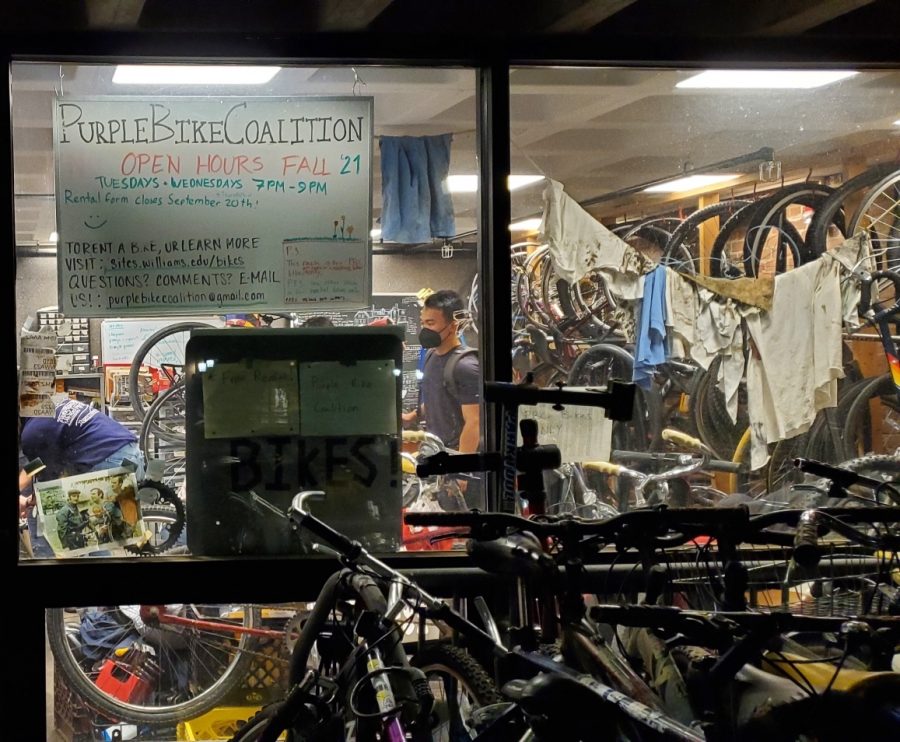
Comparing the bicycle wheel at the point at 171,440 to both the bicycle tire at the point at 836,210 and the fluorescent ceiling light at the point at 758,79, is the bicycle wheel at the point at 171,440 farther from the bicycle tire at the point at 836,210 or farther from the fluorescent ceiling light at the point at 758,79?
the bicycle tire at the point at 836,210

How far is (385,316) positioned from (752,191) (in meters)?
1.53

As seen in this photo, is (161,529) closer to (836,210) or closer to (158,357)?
(158,357)

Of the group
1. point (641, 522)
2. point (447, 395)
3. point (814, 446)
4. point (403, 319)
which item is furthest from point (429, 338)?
point (641, 522)

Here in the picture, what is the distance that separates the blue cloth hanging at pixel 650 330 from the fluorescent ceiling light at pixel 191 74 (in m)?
1.65

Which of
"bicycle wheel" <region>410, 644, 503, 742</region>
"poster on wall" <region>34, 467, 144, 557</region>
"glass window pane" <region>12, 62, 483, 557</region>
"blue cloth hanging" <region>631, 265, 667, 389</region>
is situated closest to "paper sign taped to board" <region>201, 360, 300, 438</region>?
"glass window pane" <region>12, 62, 483, 557</region>

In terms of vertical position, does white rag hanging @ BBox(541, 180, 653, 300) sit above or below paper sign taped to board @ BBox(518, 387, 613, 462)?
above

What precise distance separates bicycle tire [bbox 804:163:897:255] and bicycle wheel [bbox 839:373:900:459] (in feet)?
1.95

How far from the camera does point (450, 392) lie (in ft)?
13.6


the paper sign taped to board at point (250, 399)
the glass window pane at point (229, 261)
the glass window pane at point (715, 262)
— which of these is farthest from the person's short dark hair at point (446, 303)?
the paper sign taped to board at point (250, 399)

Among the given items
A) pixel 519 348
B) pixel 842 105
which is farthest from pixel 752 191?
pixel 519 348

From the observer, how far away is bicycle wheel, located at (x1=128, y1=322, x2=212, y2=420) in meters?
3.99

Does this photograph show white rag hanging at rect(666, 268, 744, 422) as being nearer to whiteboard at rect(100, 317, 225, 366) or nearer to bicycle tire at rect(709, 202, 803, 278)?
bicycle tire at rect(709, 202, 803, 278)

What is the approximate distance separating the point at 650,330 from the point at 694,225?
0.44 meters

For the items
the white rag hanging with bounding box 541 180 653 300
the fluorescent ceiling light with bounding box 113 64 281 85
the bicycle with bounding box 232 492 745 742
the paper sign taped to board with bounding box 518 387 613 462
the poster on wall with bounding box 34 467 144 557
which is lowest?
the bicycle with bounding box 232 492 745 742
